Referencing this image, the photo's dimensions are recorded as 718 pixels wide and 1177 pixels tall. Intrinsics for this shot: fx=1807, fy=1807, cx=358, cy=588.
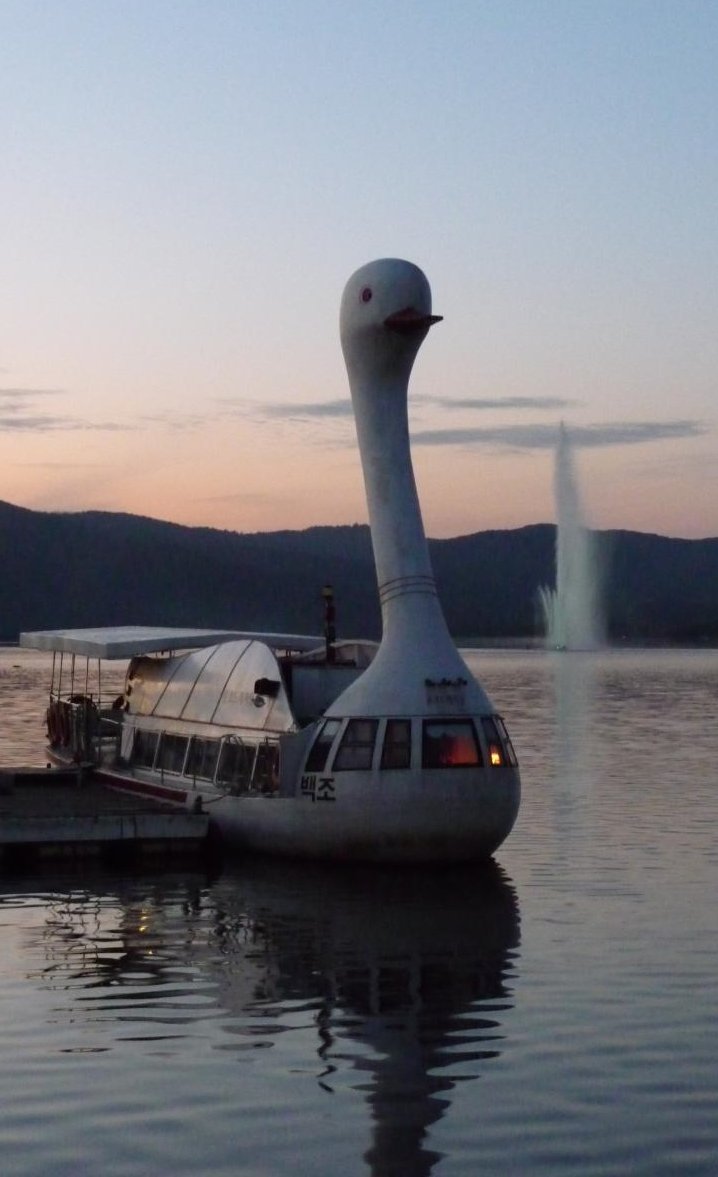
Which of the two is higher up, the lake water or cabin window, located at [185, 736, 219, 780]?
cabin window, located at [185, 736, 219, 780]

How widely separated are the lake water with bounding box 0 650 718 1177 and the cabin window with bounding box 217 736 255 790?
249cm

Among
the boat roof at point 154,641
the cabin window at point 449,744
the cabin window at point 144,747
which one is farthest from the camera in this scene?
the cabin window at point 144,747

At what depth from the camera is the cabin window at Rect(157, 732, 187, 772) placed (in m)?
43.1

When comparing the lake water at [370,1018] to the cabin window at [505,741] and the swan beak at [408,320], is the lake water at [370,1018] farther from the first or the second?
the swan beak at [408,320]

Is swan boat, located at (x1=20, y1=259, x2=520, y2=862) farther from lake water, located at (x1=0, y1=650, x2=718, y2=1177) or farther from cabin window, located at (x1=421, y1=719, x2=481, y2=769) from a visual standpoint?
lake water, located at (x1=0, y1=650, x2=718, y2=1177)

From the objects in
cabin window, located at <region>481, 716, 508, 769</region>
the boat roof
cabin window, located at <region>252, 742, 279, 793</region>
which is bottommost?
cabin window, located at <region>252, 742, 279, 793</region>

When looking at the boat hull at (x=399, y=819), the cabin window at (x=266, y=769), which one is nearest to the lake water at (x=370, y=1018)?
the boat hull at (x=399, y=819)

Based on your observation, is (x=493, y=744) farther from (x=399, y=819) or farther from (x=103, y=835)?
A: (x=103, y=835)

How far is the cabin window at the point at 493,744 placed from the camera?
34844 mm

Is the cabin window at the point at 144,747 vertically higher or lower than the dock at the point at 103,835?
higher

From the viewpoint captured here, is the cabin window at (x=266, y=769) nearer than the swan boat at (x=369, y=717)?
No

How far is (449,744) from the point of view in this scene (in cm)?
3444

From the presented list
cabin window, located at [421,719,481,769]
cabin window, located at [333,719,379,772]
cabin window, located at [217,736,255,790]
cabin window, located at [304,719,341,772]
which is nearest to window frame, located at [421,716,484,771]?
cabin window, located at [421,719,481,769]

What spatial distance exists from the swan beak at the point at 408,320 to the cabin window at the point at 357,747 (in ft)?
28.4
